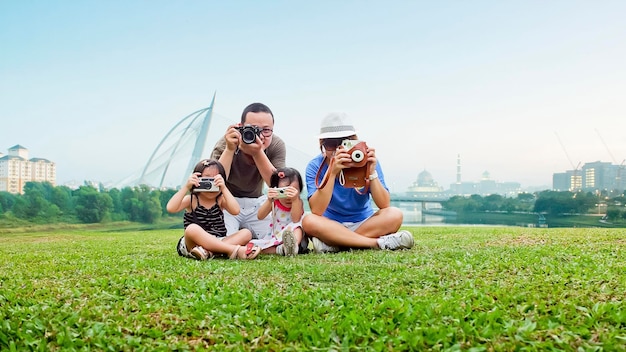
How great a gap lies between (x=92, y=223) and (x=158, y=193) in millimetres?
3609

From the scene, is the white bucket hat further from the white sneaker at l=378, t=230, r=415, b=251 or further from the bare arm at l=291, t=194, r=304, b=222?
the white sneaker at l=378, t=230, r=415, b=251

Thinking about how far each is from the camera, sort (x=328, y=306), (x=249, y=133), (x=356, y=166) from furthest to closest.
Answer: (x=249, y=133) → (x=356, y=166) → (x=328, y=306)

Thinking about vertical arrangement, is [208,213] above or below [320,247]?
above

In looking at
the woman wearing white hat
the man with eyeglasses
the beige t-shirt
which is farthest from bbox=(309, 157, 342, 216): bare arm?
the beige t-shirt

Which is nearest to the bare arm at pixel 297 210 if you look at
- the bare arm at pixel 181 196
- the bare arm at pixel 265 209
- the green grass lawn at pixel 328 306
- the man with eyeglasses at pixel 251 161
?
the bare arm at pixel 265 209

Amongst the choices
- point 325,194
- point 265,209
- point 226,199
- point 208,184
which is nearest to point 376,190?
point 325,194

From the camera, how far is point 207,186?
174 inches

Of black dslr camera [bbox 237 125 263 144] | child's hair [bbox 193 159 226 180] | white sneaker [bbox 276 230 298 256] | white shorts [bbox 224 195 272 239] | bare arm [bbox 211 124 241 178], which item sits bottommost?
white sneaker [bbox 276 230 298 256]

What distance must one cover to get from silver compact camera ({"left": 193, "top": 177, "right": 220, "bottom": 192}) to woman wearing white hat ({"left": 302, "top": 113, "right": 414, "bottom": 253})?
2.81 feet

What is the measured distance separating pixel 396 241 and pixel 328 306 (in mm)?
2337

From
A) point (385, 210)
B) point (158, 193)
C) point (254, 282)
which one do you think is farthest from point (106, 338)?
point (158, 193)

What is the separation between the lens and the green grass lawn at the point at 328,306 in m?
2.25

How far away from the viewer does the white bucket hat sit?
4.54 meters

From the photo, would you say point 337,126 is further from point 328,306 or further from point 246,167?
point 328,306
